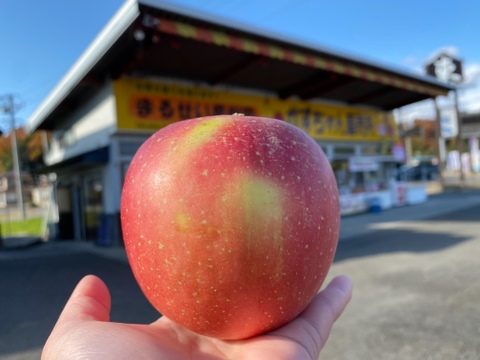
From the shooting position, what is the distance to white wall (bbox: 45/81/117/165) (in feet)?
30.5

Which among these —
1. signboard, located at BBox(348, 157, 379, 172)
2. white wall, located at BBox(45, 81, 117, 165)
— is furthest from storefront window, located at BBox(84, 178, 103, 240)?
signboard, located at BBox(348, 157, 379, 172)

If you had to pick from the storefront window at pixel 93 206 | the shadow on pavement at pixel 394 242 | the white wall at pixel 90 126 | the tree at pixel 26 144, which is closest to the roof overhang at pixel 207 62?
the white wall at pixel 90 126

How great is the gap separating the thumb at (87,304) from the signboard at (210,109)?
25.7ft

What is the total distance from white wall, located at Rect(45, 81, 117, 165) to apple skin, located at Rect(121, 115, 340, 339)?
8.28 metres

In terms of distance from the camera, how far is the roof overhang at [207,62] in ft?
23.9

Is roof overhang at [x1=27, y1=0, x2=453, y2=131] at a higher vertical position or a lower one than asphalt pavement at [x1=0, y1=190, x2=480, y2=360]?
higher

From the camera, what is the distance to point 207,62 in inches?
363

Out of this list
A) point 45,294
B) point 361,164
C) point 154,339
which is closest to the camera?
point 154,339

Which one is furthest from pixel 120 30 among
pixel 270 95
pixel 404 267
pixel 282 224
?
pixel 282 224

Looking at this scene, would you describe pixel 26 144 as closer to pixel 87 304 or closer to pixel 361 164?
pixel 361 164

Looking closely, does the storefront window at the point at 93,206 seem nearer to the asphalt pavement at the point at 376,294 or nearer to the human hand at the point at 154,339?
the asphalt pavement at the point at 376,294

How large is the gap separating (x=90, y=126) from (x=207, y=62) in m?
4.09

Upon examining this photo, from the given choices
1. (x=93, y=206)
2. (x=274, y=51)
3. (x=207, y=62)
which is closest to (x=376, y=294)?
(x=274, y=51)

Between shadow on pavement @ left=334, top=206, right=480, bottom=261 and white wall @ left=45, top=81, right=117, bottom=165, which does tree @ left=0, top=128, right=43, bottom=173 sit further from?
shadow on pavement @ left=334, top=206, right=480, bottom=261
